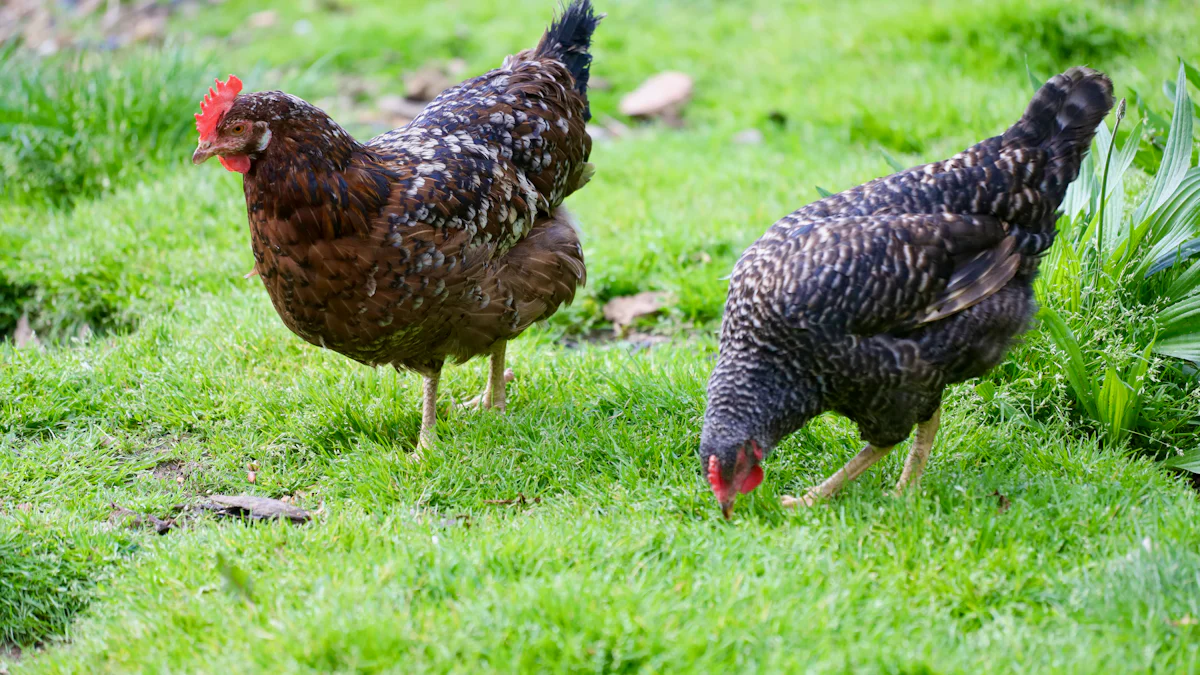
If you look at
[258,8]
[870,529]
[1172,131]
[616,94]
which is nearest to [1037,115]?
[1172,131]

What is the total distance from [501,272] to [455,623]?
171 cm

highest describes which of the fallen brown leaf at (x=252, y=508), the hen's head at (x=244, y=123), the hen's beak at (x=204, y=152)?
the hen's head at (x=244, y=123)

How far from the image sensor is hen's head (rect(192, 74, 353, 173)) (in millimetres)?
3453

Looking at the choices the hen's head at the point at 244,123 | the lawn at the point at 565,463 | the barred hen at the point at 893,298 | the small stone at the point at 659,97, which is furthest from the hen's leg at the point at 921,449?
the small stone at the point at 659,97

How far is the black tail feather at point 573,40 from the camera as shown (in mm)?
4719

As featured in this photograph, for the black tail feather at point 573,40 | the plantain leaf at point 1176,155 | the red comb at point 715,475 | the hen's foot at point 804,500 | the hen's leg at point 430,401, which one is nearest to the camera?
the red comb at point 715,475

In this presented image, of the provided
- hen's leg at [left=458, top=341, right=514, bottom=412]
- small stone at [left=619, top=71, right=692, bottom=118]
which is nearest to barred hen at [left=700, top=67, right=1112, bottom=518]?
hen's leg at [left=458, top=341, right=514, bottom=412]

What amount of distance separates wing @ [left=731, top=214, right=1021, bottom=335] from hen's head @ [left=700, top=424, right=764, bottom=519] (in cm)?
43

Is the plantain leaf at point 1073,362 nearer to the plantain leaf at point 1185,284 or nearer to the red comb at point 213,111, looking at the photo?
the plantain leaf at point 1185,284

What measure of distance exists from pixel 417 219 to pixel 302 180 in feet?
1.43

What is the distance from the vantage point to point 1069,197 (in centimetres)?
428

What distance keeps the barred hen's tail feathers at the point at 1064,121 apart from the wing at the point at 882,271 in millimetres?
304

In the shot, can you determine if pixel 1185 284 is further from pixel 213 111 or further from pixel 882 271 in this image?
pixel 213 111

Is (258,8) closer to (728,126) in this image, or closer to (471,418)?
(728,126)
